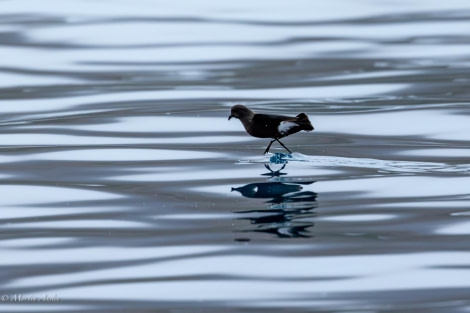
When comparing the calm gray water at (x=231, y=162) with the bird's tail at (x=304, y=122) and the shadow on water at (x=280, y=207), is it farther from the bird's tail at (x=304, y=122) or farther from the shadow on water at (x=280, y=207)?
the bird's tail at (x=304, y=122)

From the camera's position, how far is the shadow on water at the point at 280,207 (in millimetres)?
6273

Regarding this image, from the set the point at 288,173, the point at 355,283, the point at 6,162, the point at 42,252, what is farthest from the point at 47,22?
the point at 355,283

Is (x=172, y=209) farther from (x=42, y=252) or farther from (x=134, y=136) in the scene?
(x=134, y=136)

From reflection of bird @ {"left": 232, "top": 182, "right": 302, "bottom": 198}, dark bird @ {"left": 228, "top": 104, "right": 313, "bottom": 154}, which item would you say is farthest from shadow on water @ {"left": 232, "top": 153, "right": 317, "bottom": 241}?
dark bird @ {"left": 228, "top": 104, "right": 313, "bottom": 154}

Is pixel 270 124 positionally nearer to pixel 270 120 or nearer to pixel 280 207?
pixel 270 120

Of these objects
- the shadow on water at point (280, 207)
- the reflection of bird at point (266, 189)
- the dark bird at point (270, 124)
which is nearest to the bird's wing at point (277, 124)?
the dark bird at point (270, 124)

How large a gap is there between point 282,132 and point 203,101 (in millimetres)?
3515

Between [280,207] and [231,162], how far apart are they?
177 cm

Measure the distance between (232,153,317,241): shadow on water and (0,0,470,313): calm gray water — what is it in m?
0.02

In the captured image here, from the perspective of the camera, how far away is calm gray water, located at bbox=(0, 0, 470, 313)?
17.8 feet

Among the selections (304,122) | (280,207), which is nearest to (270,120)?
(304,122)

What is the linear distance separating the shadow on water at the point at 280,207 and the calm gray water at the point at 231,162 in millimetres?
19

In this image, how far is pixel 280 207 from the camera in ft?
22.1

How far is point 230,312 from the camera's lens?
4.98m
